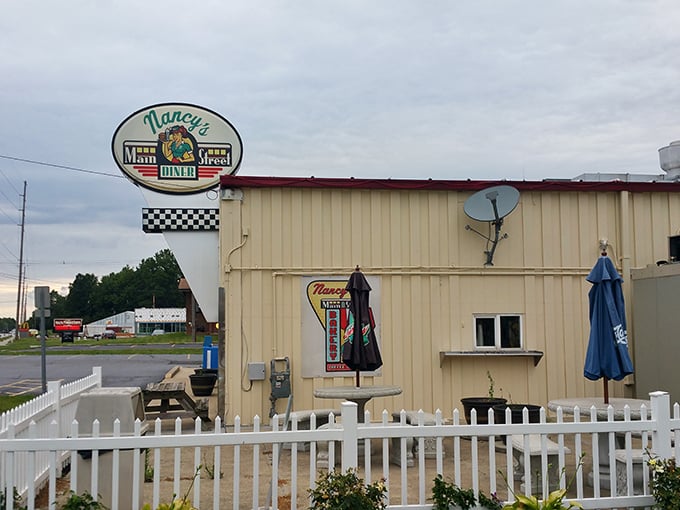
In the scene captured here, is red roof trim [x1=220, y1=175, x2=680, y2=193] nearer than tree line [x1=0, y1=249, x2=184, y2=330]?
Yes

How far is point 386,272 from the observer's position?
36.9 feet

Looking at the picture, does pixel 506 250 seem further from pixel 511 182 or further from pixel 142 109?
pixel 142 109

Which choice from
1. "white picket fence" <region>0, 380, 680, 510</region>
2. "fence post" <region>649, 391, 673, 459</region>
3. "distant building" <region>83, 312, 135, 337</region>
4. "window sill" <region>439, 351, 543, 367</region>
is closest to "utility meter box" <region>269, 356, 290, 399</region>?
"window sill" <region>439, 351, 543, 367</region>

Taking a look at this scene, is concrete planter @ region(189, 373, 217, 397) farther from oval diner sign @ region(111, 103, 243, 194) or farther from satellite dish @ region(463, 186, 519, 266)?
satellite dish @ region(463, 186, 519, 266)

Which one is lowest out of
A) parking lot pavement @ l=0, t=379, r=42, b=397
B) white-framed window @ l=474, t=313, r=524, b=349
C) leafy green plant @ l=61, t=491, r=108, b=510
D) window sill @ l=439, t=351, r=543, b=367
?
parking lot pavement @ l=0, t=379, r=42, b=397

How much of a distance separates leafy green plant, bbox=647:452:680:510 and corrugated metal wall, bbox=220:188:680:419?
5466 millimetres

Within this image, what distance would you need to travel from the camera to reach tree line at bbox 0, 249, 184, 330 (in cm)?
10631

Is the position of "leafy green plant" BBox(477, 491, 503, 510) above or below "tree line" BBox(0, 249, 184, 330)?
below

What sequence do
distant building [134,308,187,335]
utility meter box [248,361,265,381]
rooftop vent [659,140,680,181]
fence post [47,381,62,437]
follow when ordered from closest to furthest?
fence post [47,381,62,437]
utility meter box [248,361,265,381]
rooftop vent [659,140,680,181]
distant building [134,308,187,335]

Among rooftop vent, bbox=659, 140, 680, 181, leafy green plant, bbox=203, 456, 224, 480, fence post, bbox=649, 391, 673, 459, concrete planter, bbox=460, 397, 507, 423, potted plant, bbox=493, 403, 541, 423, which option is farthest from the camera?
rooftop vent, bbox=659, 140, 680, 181

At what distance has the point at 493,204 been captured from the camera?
432 inches

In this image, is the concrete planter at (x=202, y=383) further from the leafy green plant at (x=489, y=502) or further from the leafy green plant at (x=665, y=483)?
the leafy green plant at (x=665, y=483)

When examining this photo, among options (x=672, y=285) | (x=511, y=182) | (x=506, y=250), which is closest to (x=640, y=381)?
(x=672, y=285)

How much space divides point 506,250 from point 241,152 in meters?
4.72
